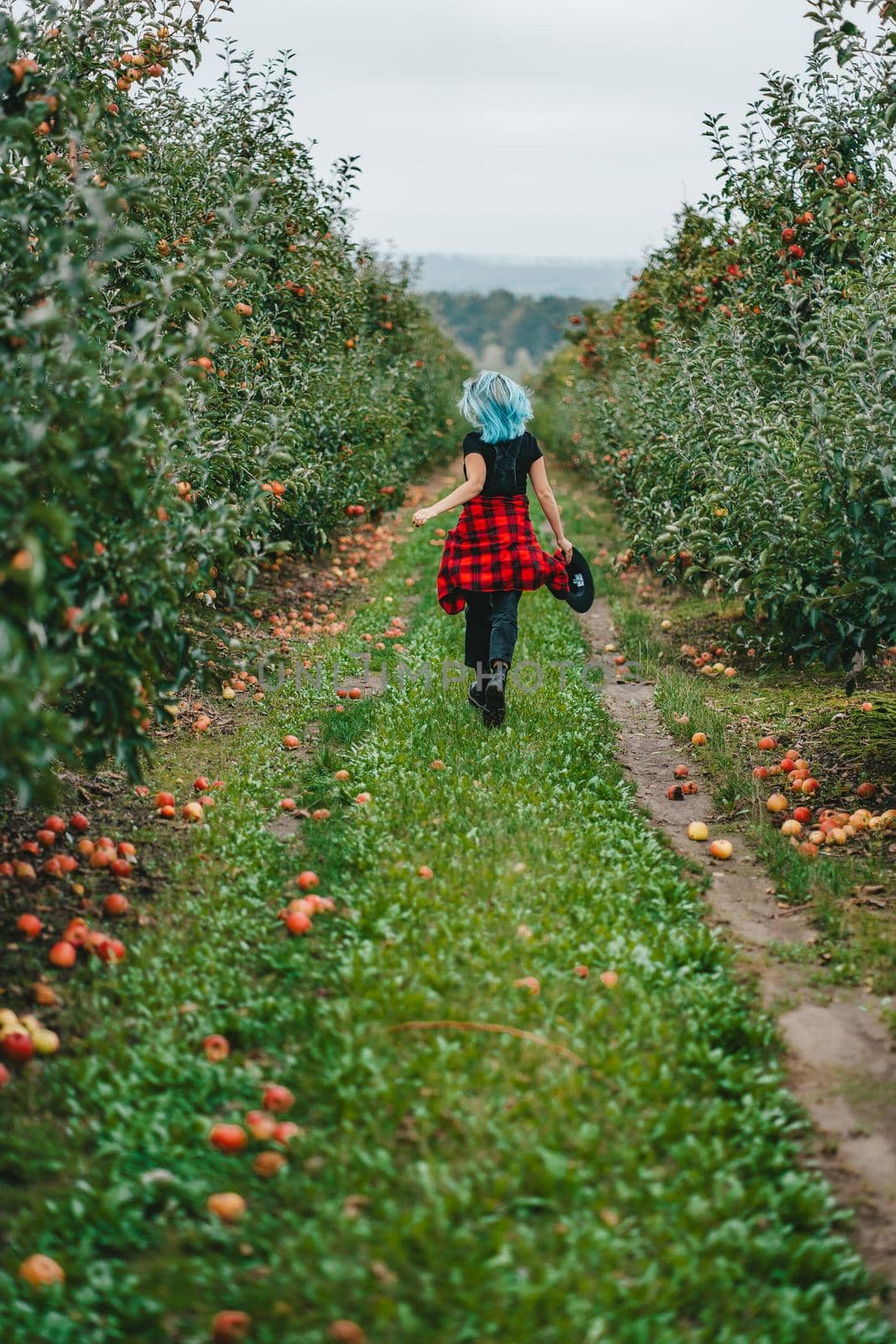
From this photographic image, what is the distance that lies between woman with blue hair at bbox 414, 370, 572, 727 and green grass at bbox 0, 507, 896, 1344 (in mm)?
1633

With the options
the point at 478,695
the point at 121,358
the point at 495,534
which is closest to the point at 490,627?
the point at 478,695

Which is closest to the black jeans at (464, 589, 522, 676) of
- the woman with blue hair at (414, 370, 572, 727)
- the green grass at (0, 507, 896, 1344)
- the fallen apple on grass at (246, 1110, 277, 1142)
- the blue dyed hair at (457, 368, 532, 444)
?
the woman with blue hair at (414, 370, 572, 727)

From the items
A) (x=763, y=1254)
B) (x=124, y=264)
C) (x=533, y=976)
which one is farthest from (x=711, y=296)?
(x=763, y=1254)

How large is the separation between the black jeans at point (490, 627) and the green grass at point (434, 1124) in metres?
1.60

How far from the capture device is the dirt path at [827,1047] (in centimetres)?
271

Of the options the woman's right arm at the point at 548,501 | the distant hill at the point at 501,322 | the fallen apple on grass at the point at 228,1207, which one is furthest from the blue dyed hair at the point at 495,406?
the distant hill at the point at 501,322

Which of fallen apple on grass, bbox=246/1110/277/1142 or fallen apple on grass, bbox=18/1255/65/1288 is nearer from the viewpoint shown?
fallen apple on grass, bbox=18/1255/65/1288

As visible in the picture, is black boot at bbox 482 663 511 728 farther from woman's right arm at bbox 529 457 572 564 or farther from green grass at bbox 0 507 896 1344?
green grass at bbox 0 507 896 1344

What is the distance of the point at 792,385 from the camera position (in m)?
5.78

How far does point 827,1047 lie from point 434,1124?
1320 millimetres

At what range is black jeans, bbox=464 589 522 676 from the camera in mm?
5859

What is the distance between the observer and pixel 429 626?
8.49 meters

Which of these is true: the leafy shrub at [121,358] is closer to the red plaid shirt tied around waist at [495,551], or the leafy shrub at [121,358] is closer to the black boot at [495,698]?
the red plaid shirt tied around waist at [495,551]

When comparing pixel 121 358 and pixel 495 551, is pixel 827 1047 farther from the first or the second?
pixel 121 358
